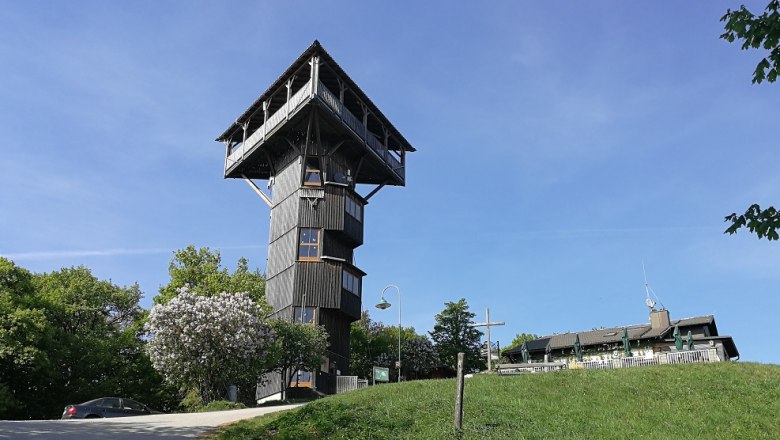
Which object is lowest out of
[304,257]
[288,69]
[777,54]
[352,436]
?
[352,436]

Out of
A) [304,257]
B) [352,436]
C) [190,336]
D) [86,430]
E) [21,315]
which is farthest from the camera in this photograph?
[304,257]

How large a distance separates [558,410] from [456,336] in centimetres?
4400

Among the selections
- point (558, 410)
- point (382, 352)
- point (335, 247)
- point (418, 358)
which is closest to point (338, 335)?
point (335, 247)

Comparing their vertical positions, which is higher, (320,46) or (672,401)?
(320,46)

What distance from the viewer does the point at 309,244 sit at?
48.7 m

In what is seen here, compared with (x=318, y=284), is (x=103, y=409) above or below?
below

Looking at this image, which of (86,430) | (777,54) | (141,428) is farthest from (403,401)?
(777,54)

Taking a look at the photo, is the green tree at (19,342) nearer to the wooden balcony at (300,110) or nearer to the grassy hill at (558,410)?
the wooden balcony at (300,110)

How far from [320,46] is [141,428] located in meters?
32.2

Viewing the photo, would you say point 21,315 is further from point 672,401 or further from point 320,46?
point 672,401

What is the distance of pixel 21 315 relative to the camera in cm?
4309

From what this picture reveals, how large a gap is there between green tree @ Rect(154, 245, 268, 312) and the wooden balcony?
7.57 meters

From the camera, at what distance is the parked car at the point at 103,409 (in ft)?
94.8

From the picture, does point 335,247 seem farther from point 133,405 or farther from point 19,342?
point 19,342
